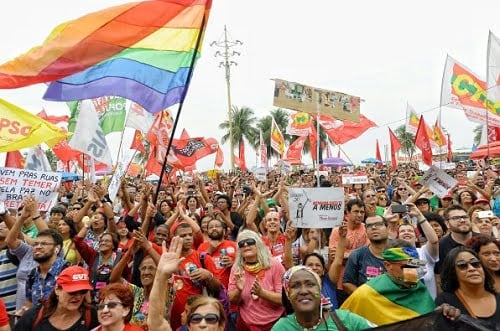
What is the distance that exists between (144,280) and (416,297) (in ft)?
7.30

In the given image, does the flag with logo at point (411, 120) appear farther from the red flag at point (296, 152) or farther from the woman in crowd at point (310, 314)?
the woman in crowd at point (310, 314)

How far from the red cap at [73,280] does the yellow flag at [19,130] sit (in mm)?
3252

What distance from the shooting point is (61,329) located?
126 inches

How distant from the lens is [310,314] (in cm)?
279

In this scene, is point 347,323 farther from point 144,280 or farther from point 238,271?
point 144,280

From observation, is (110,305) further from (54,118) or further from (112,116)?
(54,118)

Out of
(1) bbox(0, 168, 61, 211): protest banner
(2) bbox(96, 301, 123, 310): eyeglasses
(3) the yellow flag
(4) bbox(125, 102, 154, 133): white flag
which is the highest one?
(4) bbox(125, 102, 154, 133): white flag

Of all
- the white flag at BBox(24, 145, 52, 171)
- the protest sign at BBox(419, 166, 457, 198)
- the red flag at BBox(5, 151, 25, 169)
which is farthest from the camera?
the red flag at BBox(5, 151, 25, 169)

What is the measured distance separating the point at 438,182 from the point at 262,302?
13.2ft

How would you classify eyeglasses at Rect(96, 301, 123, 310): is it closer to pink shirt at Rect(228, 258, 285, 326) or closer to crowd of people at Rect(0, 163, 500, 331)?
crowd of people at Rect(0, 163, 500, 331)

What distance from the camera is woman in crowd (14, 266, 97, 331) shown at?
3240 millimetres

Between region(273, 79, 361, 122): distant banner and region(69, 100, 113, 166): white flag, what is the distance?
10.5 ft

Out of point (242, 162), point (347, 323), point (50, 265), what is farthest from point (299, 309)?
point (242, 162)

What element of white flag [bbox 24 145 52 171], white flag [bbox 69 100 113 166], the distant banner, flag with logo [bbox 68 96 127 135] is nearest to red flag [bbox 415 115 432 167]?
the distant banner
